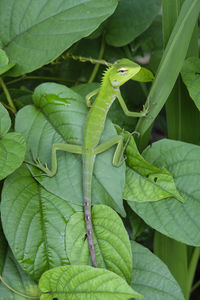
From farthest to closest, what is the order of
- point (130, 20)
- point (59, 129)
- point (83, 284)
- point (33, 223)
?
point (130, 20)
point (59, 129)
point (33, 223)
point (83, 284)

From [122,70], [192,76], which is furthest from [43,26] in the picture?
[192,76]

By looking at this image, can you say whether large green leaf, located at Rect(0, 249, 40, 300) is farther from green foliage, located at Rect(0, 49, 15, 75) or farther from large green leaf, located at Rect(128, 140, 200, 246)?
green foliage, located at Rect(0, 49, 15, 75)

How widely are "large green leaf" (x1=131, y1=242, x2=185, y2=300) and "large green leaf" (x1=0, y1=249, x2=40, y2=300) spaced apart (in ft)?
1.09

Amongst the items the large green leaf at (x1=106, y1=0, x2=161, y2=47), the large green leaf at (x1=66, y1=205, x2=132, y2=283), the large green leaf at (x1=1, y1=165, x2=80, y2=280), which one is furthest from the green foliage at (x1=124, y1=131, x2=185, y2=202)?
the large green leaf at (x1=106, y1=0, x2=161, y2=47)

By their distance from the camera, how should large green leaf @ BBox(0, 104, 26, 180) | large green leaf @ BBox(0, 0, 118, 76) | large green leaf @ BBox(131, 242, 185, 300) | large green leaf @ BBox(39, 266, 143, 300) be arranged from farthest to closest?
1. large green leaf @ BBox(0, 0, 118, 76)
2. large green leaf @ BBox(131, 242, 185, 300)
3. large green leaf @ BBox(0, 104, 26, 180)
4. large green leaf @ BBox(39, 266, 143, 300)

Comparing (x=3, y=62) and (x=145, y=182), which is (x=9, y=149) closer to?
(x=3, y=62)

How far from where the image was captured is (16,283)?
1.17 meters

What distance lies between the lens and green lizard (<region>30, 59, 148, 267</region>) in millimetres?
1176

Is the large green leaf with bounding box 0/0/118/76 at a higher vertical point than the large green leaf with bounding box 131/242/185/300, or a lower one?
higher

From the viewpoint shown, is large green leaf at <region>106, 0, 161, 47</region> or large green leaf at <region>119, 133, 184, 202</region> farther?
large green leaf at <region>106, 0, 161, 47</region>

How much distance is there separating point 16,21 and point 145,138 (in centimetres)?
66

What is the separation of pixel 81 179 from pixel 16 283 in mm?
388

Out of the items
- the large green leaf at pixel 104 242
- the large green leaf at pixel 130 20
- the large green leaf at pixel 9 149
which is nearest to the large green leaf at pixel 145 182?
the large green leaf at pixel 104 242

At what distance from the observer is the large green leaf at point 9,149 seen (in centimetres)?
108
